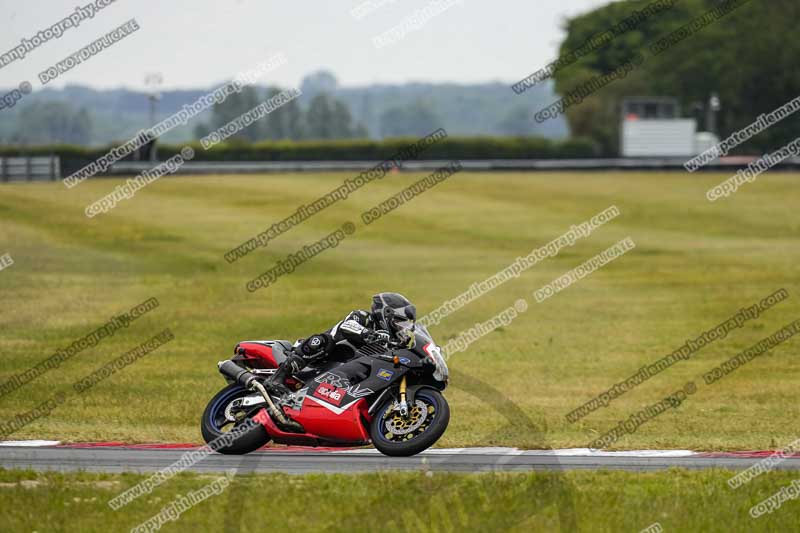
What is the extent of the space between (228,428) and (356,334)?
6.36 feet

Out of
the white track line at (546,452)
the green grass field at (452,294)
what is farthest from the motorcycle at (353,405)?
the green grass field at (452,294)

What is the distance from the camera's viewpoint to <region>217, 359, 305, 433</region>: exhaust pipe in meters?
12.3

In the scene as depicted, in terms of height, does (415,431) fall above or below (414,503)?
below

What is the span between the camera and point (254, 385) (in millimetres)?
12445

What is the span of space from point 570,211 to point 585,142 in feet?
137

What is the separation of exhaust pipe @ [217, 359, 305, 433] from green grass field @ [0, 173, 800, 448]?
2.19m

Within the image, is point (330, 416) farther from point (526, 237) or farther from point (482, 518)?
point (526, 237)

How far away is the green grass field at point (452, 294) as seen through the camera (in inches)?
683

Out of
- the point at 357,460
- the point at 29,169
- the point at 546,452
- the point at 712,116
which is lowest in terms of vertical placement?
the point at 712,116

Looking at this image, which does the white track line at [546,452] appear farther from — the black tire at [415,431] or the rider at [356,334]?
the rider at [356,334]

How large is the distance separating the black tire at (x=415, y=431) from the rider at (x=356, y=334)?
0.73 meters

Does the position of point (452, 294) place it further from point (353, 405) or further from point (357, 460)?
point (353, 405)

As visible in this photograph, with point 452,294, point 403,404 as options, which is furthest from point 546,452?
point 452,294

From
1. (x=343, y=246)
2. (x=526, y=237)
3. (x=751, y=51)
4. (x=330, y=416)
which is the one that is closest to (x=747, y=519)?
(x=330, y=416)
